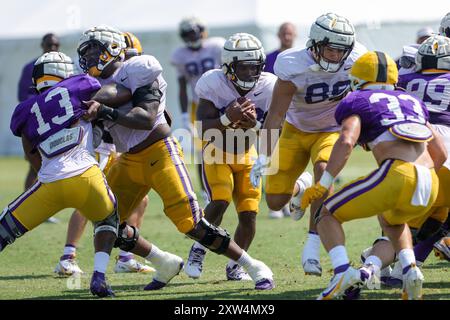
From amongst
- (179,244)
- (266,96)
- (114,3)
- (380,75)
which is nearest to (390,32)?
(114,3)

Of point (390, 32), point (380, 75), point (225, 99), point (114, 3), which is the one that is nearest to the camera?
point (380, 75)

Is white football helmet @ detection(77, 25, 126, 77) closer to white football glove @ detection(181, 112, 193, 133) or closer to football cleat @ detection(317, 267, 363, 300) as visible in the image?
football cleat @ detection(317, 267, 363, 300)

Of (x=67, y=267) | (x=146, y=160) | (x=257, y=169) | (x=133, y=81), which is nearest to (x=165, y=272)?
(x=146, y=160)

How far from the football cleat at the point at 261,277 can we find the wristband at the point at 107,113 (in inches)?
53.5

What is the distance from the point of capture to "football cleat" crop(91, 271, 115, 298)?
20.1 feet

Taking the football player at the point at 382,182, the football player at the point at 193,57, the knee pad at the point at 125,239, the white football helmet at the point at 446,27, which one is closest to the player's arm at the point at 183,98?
the football player at the point at 193,57

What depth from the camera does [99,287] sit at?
614 cm

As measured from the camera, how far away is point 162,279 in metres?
6.68

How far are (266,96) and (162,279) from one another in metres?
1.58

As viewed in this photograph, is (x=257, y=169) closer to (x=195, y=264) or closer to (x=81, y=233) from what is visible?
(x=195, y=264)

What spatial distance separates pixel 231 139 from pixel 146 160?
0.84 meters

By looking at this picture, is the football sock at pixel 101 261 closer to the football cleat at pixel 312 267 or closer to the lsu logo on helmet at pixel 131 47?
the football cleat at pixel 312 267

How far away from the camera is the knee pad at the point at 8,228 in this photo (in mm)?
6027
